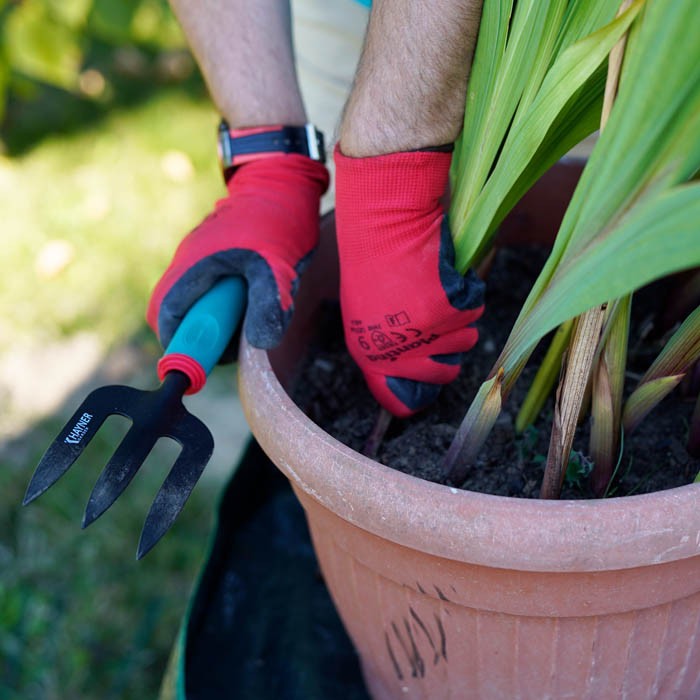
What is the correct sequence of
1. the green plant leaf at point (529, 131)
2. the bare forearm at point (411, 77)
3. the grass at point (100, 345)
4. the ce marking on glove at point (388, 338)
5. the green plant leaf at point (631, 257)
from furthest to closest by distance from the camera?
the grass at point (100, 345), the ce marking on glove at point (388, 338), the bare forearm at point (411, 77), the green plant leaf at point (529, 131), the green plant leaf at point (631, 257)

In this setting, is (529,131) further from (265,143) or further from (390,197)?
(265,143)

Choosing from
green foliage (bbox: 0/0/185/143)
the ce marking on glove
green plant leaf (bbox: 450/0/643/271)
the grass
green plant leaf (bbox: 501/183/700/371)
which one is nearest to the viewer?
green plant leaf (bbox: 501/183/700/371)

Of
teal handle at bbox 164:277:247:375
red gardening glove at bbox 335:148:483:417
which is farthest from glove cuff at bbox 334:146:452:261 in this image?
teal handle at bbox 164:277:247:375

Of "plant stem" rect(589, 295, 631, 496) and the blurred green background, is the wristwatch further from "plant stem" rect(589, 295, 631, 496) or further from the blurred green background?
the blurred green background

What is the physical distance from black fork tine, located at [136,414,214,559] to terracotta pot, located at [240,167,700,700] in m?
0.05

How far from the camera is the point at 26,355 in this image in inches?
67.3

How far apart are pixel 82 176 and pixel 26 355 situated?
0.67m

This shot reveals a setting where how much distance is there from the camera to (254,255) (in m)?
0.78

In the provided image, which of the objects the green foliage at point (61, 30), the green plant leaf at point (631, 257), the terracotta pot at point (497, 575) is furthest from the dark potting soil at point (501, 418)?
the green foliage at point (61, 30)

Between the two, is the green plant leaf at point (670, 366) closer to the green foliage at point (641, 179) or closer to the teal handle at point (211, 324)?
the green foliage at point (641, 179)

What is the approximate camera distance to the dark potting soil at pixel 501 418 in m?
0.73

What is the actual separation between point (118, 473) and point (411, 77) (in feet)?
1.25

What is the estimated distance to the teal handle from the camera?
713 millimetres

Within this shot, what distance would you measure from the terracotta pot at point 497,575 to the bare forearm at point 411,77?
0.73 feet
